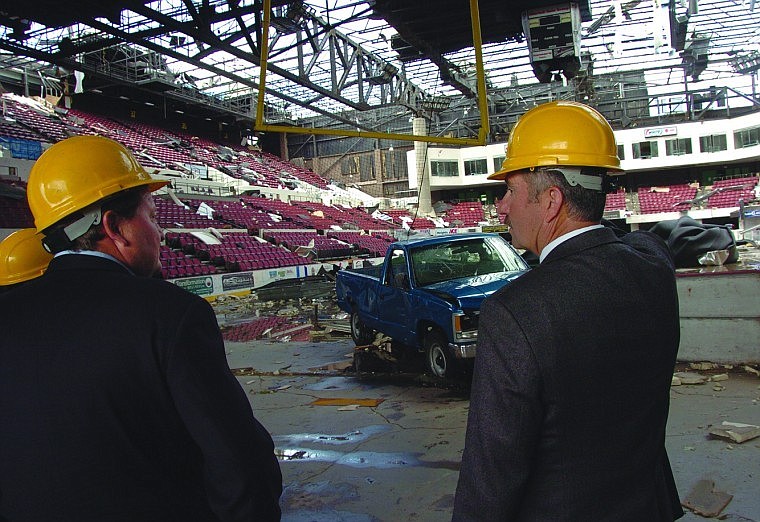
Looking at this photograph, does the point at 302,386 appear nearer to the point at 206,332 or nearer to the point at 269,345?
the point at 269,345

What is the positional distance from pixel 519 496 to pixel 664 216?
4712cm

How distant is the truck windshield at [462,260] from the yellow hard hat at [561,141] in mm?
5974

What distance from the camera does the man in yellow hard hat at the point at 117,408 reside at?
1.40m

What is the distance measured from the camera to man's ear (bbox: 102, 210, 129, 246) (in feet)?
5.50

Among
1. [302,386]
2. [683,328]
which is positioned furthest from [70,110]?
[683,328]

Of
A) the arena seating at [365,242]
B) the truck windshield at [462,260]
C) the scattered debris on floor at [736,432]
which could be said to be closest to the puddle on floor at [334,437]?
the truck windshield at [462,260]

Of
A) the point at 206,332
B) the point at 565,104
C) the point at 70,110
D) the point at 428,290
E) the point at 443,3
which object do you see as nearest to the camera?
the point at 206,332

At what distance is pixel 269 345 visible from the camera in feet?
34.4

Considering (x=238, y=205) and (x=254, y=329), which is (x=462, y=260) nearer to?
(x=254, y=329)

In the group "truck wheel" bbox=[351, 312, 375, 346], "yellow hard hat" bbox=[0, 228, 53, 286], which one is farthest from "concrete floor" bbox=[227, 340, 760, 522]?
"yellow hard hat" bbox=[0, 228, 53, 286]

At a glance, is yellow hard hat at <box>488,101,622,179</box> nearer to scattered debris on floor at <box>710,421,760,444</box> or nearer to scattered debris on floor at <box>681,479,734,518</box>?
scattered debris on floor at <box>681,479,734,518</box>

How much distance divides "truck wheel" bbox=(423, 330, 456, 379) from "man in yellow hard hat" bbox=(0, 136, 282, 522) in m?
5.47

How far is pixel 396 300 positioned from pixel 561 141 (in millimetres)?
6490

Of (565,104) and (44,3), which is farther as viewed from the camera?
(44,3)
